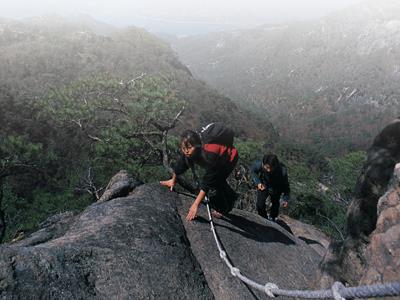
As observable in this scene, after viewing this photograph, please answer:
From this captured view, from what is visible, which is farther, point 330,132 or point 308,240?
point 330,132

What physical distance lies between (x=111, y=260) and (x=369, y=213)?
3.14 m

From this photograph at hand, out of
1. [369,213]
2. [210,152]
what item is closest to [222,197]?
[210,152]

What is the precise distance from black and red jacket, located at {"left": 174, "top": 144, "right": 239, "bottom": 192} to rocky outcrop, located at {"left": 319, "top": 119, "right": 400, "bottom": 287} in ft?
6.29

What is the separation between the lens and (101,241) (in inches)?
186

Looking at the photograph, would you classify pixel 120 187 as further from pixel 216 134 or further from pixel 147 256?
pixel 147 256

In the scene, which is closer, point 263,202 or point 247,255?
point 247,255

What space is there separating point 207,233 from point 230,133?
1.61 m

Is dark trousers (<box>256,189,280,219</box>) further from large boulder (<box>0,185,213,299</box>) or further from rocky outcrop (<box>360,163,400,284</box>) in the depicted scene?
rocky outcrop (<box>360,163,400,284</box>)

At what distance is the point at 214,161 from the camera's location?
598 cm

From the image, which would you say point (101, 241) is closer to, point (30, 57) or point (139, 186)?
point (139, 186)

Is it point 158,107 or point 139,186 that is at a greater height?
point 139,186

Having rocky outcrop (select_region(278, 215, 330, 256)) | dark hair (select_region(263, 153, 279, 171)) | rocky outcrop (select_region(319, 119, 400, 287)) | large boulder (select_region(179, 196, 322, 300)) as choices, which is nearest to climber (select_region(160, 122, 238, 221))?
large boulder (select_region(179, 196, 322, 300))

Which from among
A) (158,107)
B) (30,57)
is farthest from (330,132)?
(158,107)

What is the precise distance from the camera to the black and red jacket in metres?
5.95
